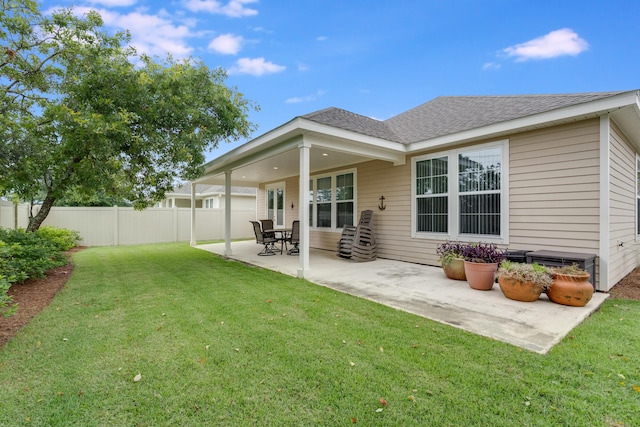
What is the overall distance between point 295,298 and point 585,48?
11.8 metres

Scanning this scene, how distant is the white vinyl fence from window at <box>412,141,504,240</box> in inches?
400

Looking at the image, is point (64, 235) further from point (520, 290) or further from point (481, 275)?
point (520, 290)

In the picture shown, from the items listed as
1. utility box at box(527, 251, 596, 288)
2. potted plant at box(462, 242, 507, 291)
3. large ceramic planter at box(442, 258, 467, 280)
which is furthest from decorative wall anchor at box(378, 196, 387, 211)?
utility box at box(527, 251, 596, 288)

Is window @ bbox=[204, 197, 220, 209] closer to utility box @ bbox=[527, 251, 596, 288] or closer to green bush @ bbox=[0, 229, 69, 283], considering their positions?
green bush @ bbox=[0, 229, 69, 283]

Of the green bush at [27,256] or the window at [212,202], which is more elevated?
the window at [212,202]

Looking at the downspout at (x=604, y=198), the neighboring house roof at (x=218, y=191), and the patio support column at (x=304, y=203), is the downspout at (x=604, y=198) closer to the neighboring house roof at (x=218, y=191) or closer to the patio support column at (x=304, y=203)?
the patio support column at (x=304, y=203)

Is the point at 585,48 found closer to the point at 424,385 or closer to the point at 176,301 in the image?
the point at 424,385

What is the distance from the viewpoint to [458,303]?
12.9ft

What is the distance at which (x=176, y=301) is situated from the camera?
163 inches

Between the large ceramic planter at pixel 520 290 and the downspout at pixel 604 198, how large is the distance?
5.02ft

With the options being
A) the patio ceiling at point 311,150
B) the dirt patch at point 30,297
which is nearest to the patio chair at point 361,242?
the patio ceiling at point 311,150

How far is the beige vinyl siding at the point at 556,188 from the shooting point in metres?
4.61

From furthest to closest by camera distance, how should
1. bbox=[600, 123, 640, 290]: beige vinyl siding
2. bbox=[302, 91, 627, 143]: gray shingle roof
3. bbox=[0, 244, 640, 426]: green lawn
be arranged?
bbox=[302, 91, 627, 143]: gray shingle roof
bbox=[600, 123, 640, 290]: beige vinyl siding
bbox=[0, 244, 640, 426]: green lawn

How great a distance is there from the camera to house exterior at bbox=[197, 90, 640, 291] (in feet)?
15.1
